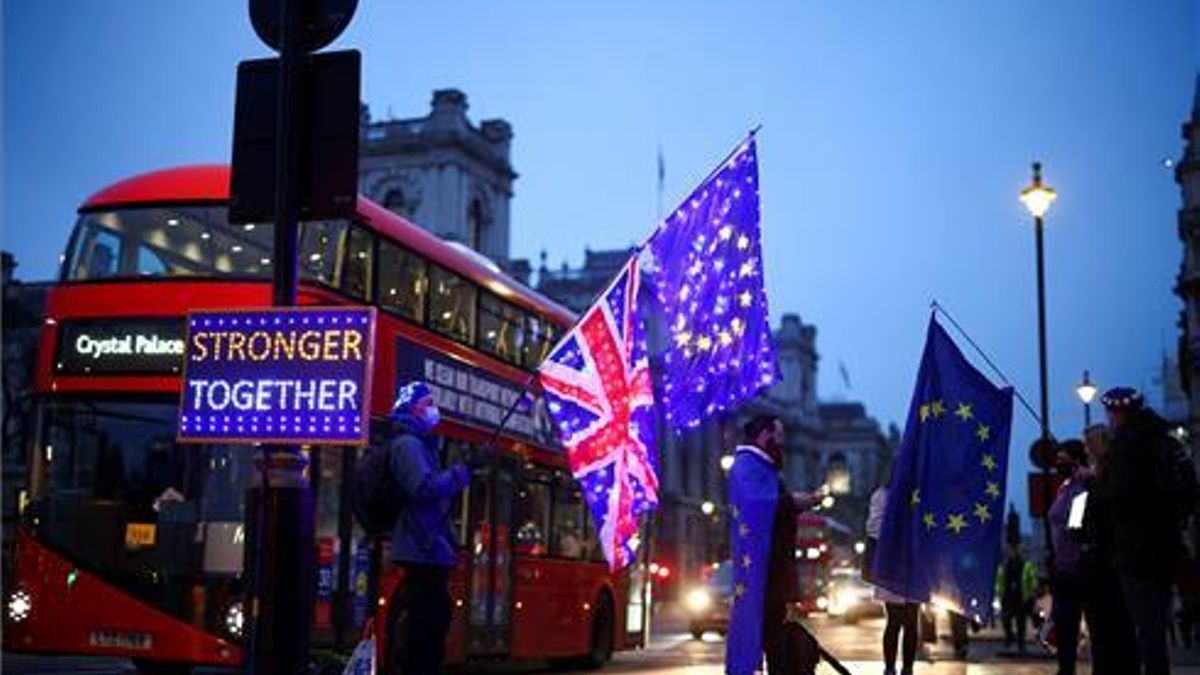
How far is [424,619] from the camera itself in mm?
8336

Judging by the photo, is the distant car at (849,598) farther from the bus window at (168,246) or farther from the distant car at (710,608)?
the bus window at (168,246)

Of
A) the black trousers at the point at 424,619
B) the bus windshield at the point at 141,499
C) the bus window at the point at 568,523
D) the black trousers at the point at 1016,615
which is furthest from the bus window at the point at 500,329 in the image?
the black trousers at the point at 1016,615

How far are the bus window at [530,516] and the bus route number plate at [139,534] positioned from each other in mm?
4543

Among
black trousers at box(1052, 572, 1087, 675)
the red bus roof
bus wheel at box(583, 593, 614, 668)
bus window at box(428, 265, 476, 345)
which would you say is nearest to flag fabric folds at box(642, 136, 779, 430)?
black trousers at box(1052, 572, 1087, 675)

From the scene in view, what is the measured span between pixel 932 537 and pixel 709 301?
2375mm

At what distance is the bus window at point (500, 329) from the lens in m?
15.8

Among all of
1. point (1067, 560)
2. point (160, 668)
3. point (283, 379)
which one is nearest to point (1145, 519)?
point (1067, 560)

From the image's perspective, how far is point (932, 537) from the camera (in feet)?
36.0

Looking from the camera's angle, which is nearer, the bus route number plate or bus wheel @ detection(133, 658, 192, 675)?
the bus route number plate

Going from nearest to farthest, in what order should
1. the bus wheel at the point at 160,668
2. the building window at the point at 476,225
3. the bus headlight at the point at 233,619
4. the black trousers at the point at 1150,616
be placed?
the black trousers at the point at 1150,616
the bus headlight at the point at 233,619
the bus wheel at the point at 160,668
the building window at the point at 476,225

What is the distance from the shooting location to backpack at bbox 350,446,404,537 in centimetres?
842

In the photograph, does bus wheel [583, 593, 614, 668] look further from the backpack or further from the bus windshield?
the backpack

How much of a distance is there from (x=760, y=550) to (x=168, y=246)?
6.35 meters

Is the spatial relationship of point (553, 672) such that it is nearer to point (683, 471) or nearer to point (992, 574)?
point (992, 574)
